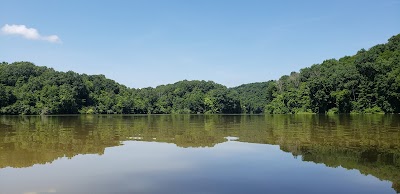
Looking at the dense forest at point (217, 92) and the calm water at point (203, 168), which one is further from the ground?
the dense forest at point (217, 92)

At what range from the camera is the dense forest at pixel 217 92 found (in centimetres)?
7938

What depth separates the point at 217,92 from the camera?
150m

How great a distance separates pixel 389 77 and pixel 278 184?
237 feet

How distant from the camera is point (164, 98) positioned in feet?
511

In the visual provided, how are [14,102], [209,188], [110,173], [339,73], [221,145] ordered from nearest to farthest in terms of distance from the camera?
[209,188]
[110,173]
[221,145]
[339,73]
[14,102]

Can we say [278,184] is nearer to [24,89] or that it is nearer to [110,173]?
[110,173]

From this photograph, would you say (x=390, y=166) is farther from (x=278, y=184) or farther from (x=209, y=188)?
(x=209, y=188)

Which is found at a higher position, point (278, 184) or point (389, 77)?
point (389, 77)

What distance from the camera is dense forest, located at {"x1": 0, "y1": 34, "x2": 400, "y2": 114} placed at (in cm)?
7938

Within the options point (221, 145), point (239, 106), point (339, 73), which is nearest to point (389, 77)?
point (339, 73)

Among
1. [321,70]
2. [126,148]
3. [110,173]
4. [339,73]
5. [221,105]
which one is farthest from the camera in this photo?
[221,105]

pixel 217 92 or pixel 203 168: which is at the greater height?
pixel 217 92

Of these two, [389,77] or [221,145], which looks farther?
[389,77]

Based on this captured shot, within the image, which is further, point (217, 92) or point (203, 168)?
point (217, 92)
